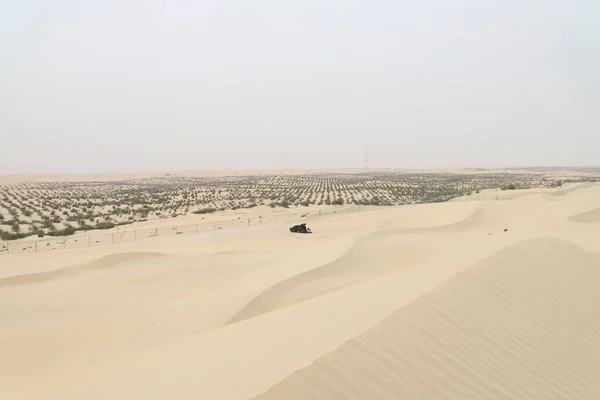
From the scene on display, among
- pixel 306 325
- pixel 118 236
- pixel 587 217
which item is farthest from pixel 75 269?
pixel 587 217

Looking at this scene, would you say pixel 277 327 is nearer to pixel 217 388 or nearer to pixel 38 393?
pixel 217 388

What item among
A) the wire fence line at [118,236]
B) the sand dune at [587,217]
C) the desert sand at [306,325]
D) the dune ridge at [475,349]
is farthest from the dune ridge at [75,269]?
the sand dune at [587,217]

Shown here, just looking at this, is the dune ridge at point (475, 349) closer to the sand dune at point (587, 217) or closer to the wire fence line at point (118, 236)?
the sand dune at point (587, 217)

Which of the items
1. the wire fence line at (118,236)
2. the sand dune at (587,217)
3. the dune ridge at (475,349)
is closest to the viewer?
the dune ridge at (475,349)

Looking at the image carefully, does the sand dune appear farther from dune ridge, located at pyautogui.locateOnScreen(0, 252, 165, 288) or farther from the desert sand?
dune ridge, located at pyautogui.locateOnScreen(0, 252, 165, 288)

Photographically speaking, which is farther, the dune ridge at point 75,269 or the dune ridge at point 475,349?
the dune ridge at point 75,269

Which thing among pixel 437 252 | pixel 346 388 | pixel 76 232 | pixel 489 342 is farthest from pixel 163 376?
pixel 76 232
